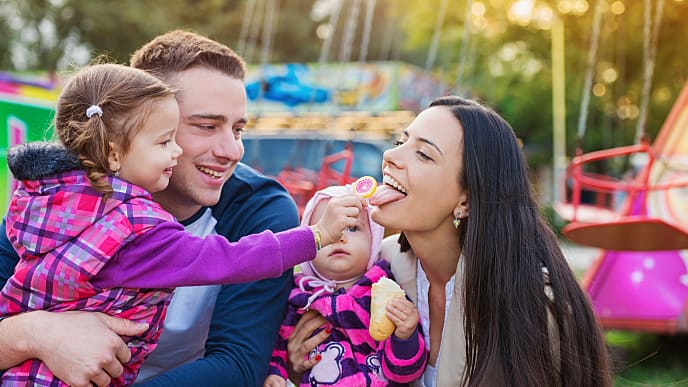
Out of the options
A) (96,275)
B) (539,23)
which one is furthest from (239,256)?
(539,23)

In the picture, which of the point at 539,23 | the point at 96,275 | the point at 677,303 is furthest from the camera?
the point at 539,23

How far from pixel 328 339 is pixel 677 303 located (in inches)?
181

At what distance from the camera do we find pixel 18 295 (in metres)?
2.10

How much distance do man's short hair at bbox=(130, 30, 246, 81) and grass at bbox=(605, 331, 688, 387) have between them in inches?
140

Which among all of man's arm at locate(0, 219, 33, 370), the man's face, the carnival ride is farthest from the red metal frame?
man's arm at locate(0, 219, 33, 370)

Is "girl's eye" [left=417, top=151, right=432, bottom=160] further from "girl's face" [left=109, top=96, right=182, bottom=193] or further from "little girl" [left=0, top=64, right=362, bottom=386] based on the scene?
"girl's face" [left=109, top=96, right=182, bottom=193]

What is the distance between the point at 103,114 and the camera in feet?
6.72

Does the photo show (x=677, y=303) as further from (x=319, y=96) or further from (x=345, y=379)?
(x=319, y=96)

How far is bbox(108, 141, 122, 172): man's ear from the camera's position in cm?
205

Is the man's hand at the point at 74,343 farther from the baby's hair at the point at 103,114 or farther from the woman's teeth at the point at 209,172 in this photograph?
the woman's teeth at the point at 209,172

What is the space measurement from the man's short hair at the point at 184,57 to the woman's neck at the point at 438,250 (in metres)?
0.82

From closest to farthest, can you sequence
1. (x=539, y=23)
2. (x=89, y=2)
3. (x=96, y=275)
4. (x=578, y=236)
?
(x=96, y=275) → (x=578, y=236) → (x=539, y=23) → (x=89, y=2)

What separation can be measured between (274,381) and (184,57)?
108 centimetres

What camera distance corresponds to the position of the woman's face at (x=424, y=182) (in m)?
2.33
